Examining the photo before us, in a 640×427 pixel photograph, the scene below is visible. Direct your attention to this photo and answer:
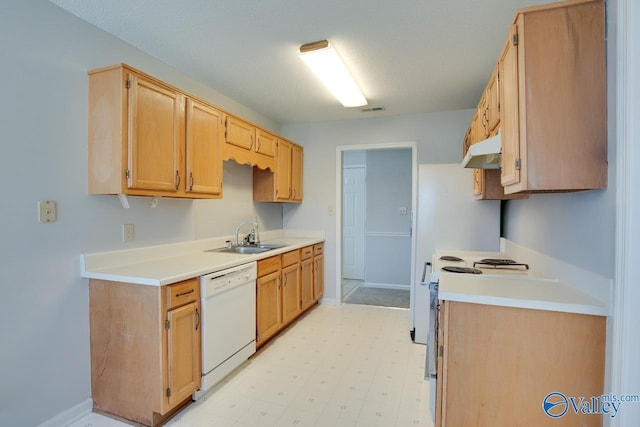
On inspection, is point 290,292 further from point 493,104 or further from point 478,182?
point 493,104

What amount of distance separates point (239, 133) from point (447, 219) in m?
2.11

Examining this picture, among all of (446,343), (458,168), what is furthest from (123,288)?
(458,168)

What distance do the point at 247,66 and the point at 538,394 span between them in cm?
273

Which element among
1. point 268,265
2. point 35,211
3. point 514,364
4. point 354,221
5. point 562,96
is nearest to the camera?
point 562,96

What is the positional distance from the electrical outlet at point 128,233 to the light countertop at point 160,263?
0.25ft

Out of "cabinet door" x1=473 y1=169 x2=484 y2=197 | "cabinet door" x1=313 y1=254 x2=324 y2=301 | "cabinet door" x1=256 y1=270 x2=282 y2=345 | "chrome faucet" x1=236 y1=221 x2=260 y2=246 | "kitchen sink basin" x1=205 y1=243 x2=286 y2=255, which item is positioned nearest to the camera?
"cabinet door" x1=473 y1=169 x2=484 y2=197

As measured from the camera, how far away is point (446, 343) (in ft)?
4.82

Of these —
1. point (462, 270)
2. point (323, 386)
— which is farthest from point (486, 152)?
point (323, 386)

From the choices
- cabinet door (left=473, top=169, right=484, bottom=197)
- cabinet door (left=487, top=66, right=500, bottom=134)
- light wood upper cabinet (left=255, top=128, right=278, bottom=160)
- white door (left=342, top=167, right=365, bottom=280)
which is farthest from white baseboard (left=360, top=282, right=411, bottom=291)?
cabinet door (left=487, top=66, right=500, bottom=134)

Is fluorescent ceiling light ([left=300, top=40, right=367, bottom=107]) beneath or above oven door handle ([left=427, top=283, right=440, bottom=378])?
above

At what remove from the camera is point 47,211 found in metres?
1.75

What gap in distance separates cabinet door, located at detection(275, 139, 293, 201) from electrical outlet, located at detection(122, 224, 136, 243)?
165cm

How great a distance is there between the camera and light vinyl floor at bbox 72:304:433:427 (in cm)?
191

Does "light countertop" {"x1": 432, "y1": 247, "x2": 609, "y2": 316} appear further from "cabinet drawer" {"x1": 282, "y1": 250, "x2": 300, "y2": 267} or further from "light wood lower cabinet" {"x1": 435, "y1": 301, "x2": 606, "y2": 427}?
"cabinet drawer" {"x1": 282, "y1": 250, "x2": 300, "y2": 267}
